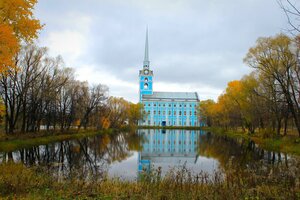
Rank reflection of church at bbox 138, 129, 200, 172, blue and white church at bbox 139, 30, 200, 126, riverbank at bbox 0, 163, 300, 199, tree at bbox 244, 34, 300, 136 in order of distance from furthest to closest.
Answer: blue and white church at bbox 139, 30, 200, 126, tree at bbox 244, 34, 300, 136, reflection of church at bbox 138, 129, 200, 172, riverbank at bbox 0, 163, 300, 199

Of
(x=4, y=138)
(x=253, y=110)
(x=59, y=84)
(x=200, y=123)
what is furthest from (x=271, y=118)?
(x=200, y=123)

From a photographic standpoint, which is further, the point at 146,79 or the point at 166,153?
the point at 146,79

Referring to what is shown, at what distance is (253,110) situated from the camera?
34.5m

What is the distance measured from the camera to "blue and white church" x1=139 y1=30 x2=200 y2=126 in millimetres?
105938

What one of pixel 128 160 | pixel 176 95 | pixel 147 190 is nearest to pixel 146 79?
pixel 176 95

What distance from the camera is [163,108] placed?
350 feet

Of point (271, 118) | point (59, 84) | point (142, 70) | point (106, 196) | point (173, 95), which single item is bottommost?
point (106, 196)

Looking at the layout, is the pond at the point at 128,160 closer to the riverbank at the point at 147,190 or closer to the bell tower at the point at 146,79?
the riverbank at the point at 147,190

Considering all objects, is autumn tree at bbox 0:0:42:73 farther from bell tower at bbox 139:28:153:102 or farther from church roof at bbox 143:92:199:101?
church roof at bbox 143:92:199:101

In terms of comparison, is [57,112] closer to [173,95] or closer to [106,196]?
[106,196]

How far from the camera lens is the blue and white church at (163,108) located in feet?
348

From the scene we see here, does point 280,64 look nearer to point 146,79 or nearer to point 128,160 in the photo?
point 128,160

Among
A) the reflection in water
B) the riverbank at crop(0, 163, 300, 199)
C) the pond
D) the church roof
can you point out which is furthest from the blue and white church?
the riverbank at crop(0, 163, 300, 199)

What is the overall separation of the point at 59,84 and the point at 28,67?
6399mm
